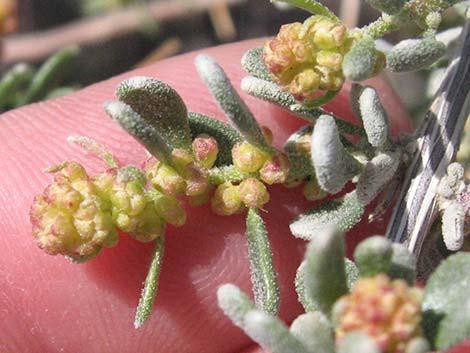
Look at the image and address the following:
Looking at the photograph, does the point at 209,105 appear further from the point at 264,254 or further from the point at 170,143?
the point at 264,254

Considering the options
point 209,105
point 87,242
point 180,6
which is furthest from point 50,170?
point 180,6

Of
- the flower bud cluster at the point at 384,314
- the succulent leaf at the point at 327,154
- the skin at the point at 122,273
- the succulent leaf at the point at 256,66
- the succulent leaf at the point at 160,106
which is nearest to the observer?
the flower bud cluster at the point at 384,314

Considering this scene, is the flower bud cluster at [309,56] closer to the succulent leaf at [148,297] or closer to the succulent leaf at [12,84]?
the succulent leaf at [148,297]

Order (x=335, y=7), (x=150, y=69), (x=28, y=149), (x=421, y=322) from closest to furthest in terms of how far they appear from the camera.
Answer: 1. (x=421, y=322)
2. (x=28, y=149)
3. (x=150, y=69)
4. (x=335, y=7)

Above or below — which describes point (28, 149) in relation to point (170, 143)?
below

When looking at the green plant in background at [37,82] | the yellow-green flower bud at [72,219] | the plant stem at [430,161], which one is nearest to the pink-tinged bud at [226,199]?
the yellow-green flower bud at [72,219]

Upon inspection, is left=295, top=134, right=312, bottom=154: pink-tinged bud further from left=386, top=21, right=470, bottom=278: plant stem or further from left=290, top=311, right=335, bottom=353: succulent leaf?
left=290, top=311, right=335, bottom=353: succulent leaf

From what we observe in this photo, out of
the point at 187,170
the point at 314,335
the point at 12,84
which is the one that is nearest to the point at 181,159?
the point at 187,170
